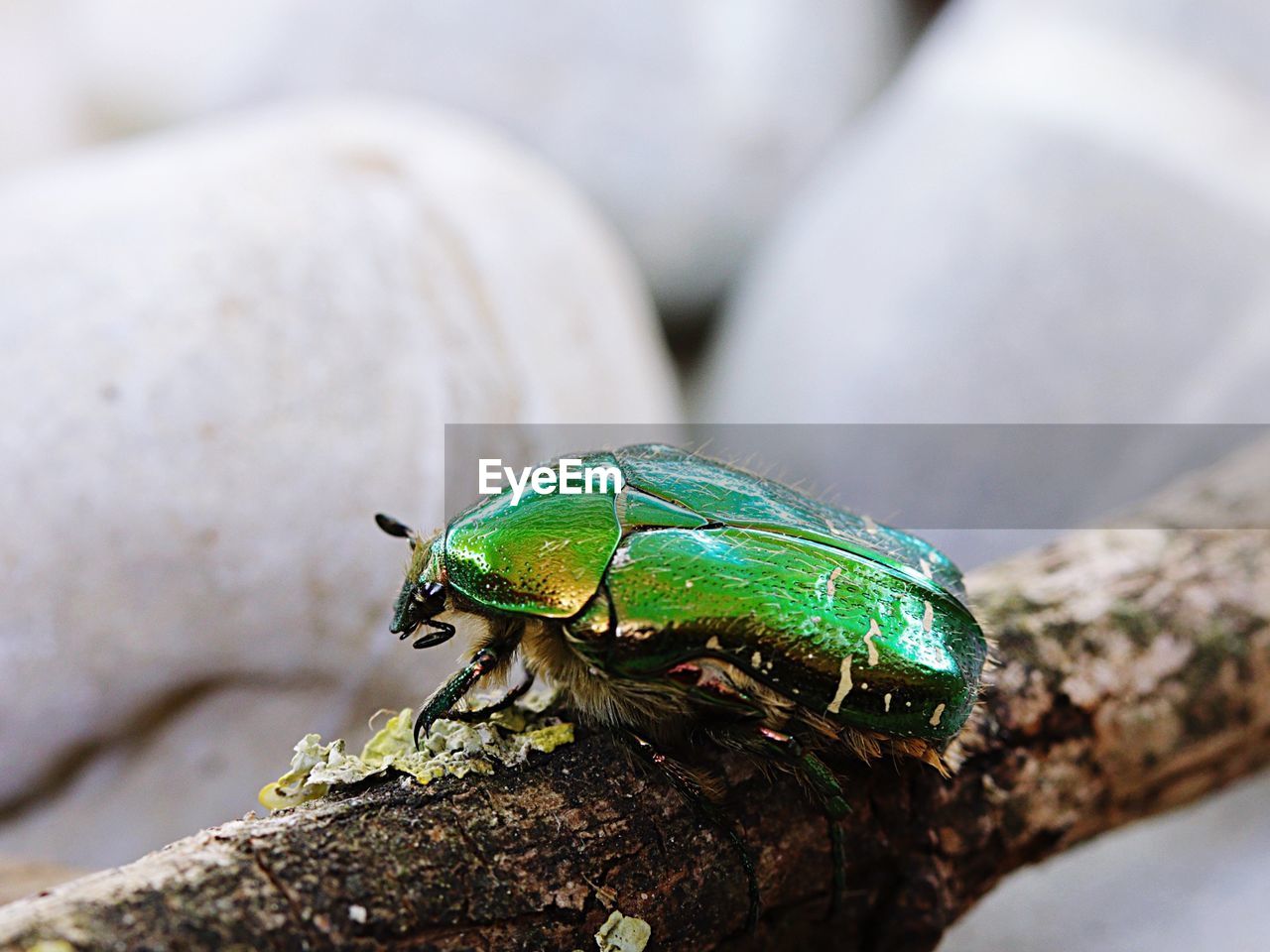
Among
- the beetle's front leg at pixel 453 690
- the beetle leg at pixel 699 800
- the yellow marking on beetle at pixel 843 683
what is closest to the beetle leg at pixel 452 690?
the beetle's front leg at pixel 453 690

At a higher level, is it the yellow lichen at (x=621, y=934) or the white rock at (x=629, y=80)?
the white rock at (x=629, y=80)

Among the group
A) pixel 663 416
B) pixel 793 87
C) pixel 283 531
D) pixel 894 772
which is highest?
pixel 793 87

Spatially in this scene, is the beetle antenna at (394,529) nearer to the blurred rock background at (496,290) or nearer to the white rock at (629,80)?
the blurred rock background at (496,290)

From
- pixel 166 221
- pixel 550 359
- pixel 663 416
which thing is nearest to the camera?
pixel 166 221

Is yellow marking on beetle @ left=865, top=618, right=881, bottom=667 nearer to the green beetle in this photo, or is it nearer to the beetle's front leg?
the green beetle

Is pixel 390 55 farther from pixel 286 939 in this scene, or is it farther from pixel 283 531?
pixel 286 939

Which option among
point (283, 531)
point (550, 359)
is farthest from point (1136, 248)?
point (283, 531)

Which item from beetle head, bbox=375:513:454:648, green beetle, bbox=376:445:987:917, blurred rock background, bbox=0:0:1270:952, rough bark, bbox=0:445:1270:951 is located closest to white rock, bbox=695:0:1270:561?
blurred rock background, bbox=0:0:1270:952
